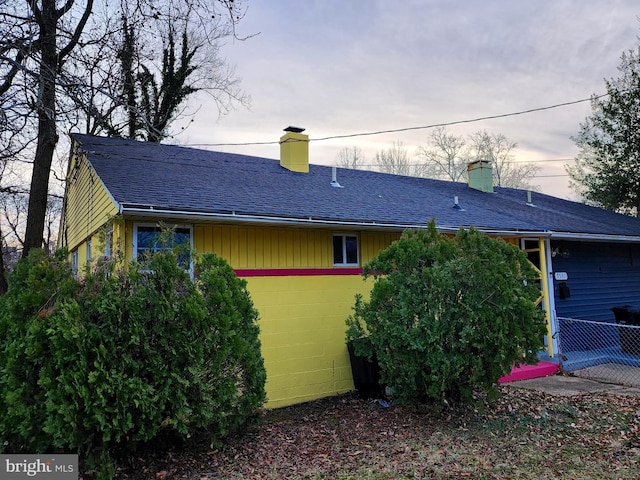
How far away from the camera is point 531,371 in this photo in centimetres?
731

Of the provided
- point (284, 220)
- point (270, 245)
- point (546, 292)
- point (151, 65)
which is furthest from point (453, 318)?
point (151, 65)

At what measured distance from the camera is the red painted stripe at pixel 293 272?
608 cm

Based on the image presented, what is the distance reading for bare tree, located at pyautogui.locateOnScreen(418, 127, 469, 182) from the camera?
92.1 feet

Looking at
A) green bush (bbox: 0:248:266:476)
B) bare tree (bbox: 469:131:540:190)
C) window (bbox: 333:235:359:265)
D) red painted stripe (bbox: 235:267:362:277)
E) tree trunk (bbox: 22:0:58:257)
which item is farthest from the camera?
bare tree (bbox: 469:131:540:190)

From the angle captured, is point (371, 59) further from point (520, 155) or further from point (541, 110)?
point (520, 155)

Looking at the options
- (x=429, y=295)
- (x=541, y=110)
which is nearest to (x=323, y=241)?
(x=429, y=295)

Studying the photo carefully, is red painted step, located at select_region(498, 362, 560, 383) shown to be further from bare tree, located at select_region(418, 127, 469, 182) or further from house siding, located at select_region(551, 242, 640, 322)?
bare tree, located at select_region(418, 127, 469, 182)

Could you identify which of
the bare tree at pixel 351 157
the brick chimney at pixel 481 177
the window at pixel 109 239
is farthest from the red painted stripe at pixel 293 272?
the bare tree at pixel 351 157

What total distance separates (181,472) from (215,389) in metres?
0.77

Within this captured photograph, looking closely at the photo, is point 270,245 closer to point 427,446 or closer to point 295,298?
point 295,298

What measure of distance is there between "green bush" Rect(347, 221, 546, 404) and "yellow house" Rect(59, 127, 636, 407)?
57.8 inches

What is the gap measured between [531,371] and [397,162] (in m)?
23.9

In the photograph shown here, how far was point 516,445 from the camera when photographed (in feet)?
14.4

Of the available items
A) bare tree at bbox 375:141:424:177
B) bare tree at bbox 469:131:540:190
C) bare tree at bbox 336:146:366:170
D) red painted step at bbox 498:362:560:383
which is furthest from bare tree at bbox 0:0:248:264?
bare tree at bbox 469:131:540:190
